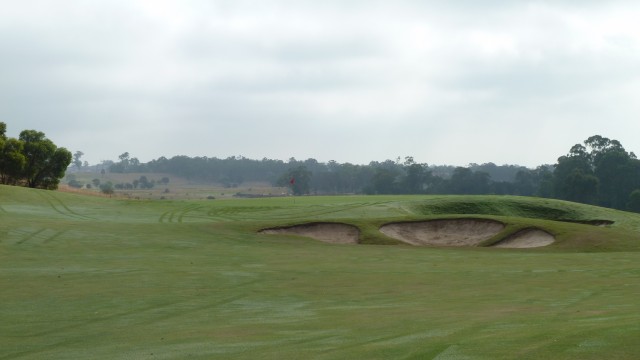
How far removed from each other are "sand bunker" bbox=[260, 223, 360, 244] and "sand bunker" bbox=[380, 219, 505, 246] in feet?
8.74

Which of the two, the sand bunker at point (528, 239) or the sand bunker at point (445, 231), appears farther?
the sand bunker at point (445, 231)

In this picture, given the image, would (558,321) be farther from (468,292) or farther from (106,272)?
(106,272)

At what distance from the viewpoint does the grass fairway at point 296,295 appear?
15516 millimetres

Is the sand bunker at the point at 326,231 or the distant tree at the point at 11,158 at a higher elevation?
the distant tree at the point at 11,158

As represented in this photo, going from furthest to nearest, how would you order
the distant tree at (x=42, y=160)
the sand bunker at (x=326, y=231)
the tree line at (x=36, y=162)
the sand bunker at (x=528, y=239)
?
the distant tree at (x=42, y=160), the tree line at (x=36, y=162), the sand bunker at (x=326, y=231), the sand bunker at (x=528, y=239)

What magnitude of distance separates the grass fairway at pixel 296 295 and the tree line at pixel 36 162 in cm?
3848

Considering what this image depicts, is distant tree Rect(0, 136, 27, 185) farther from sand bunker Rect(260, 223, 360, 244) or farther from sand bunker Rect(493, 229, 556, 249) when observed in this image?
sand bunker Rect(493, 229, 556, 249)

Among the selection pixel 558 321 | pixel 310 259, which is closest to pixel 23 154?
pixel 310 259

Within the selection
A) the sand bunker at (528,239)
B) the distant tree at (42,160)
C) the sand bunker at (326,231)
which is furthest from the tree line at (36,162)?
the sand bunker at (528,239)

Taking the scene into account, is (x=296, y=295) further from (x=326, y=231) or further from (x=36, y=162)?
(x=36, y=162)

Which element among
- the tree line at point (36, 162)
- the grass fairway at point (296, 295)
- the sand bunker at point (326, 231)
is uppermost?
the tree line at point (36, 162)

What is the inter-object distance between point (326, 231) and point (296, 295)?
30669 mm

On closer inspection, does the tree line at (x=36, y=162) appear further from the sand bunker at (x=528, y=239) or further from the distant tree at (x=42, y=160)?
the sand bunker at (x=528, y=239)

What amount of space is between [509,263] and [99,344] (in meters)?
25.7
